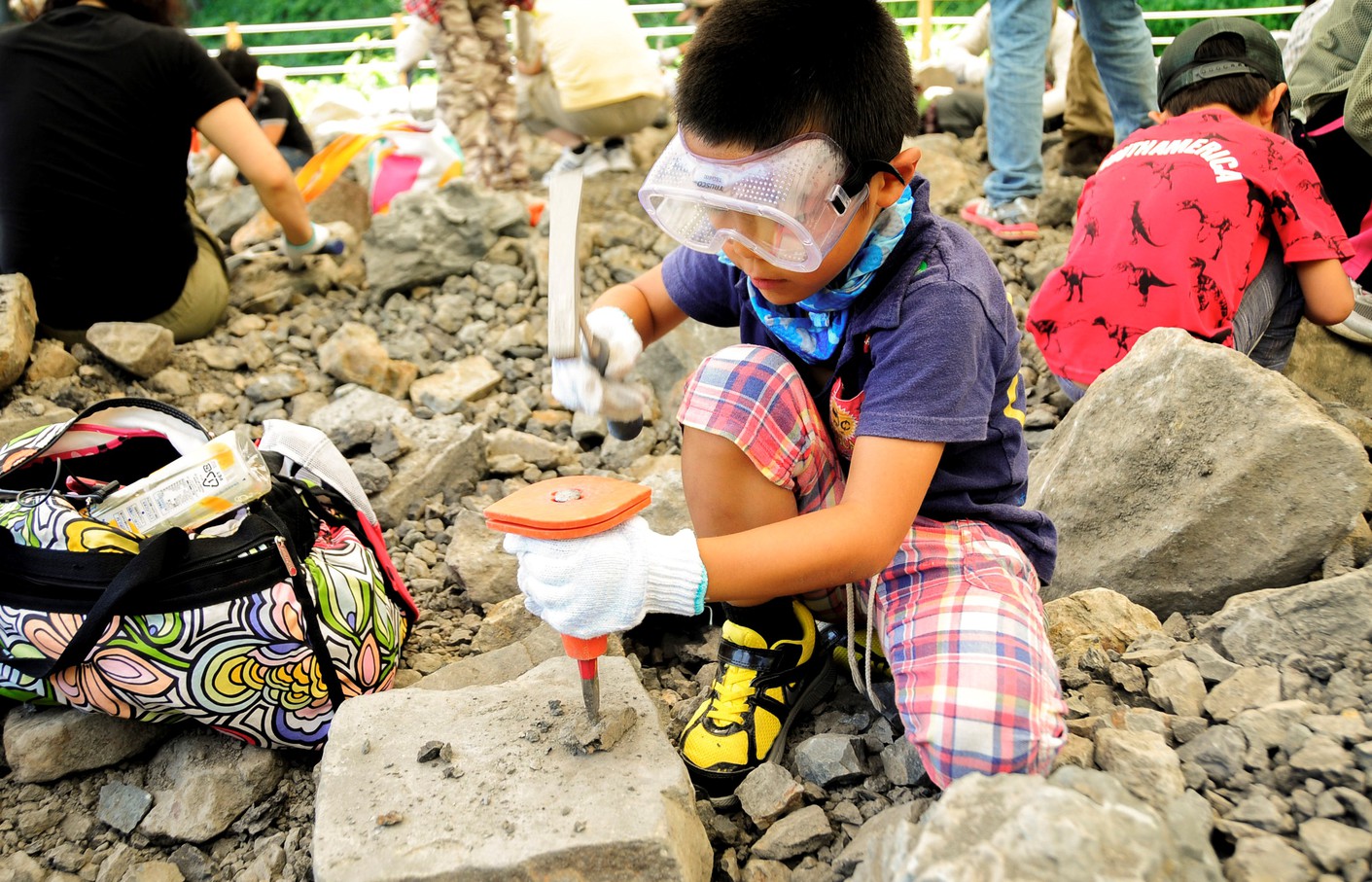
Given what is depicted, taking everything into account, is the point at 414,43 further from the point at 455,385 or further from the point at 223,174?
the point at 455,385

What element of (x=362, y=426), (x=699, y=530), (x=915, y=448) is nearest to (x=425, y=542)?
(x=362, y=426)

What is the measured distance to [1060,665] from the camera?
1.81 m

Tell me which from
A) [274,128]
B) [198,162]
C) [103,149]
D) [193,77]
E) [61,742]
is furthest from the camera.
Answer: [198,162]

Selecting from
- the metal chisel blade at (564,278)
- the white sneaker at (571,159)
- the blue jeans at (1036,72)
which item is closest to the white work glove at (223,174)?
the white sneaker at (571,159)

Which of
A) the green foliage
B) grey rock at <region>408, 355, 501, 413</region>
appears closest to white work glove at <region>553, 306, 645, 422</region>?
grey rock at <region>408, 355, 501, 413</region>

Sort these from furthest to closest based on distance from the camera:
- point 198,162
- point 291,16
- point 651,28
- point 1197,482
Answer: point 291,16, point 651,28, point 198,162, point 1197,482

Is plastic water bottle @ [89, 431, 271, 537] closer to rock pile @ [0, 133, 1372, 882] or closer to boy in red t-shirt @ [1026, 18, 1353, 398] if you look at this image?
rock pile @ [0, 133, 1372, 882]

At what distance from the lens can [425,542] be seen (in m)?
2.63

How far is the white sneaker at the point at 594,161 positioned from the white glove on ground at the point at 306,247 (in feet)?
4.55

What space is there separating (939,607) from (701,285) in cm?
73

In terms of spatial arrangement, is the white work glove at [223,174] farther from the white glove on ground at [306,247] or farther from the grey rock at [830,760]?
the grey rock at [830,760]

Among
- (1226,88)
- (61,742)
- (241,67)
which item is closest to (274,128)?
(241,67)

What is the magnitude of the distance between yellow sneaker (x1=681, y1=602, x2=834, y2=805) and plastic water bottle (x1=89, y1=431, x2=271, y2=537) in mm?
889

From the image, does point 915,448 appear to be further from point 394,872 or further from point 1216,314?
point 1216,314
